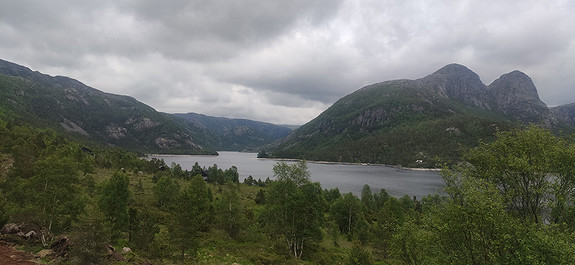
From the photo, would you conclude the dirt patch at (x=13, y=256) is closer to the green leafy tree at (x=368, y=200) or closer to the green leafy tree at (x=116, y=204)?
the green leafy tree at (x=116, y=204)

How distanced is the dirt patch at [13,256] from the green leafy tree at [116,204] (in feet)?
26.5

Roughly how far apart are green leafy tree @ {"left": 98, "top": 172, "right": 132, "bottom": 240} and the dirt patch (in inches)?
318

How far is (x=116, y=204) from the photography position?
31.4 metres

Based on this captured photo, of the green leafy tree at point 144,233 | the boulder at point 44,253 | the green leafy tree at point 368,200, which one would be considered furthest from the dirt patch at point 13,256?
the green leafy tree at point 368,200

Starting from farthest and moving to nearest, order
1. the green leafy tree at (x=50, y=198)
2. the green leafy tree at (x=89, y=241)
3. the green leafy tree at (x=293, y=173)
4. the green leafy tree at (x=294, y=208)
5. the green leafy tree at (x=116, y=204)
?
the green leafy tree at (x=293, y=173), the green leafy tree at (x=294, y=208), the green leafy tree at (x=116, y=204), the green leafy tree at (x=50, y=198), the green leafy tree at (x=89, y=241)

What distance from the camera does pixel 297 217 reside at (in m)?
37.2

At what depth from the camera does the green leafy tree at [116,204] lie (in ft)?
100

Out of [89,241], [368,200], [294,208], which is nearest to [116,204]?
[89,241]

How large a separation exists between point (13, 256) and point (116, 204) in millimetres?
10844

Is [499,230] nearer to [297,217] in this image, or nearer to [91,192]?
[297,217]

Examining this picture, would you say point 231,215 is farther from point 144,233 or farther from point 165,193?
point 165,193

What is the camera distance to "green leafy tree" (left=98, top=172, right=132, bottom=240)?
100 ft

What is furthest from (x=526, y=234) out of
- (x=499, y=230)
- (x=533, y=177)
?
(x=533, y=177)

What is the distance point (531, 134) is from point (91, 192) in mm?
64253
